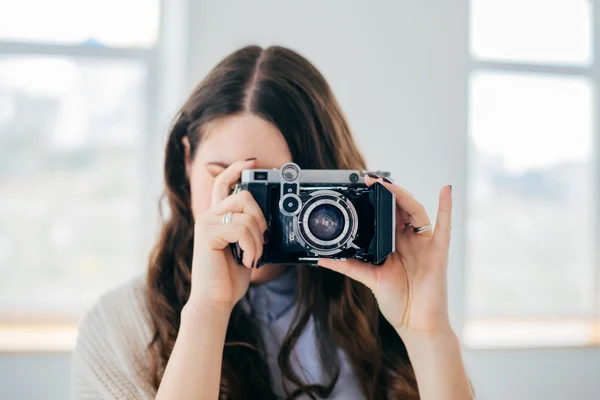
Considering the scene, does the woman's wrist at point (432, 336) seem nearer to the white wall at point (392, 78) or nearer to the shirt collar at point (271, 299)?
the shirt collar at point (271, 299)

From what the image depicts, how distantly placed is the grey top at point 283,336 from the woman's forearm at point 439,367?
0.13m

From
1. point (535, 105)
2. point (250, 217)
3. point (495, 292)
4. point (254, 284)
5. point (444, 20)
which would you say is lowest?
point (495, 292)

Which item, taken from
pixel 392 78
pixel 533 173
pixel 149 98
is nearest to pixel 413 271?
pixel 392 78

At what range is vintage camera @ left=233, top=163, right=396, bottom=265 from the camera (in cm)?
73

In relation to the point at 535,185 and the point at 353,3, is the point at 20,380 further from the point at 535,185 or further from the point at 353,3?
the point at 535,185

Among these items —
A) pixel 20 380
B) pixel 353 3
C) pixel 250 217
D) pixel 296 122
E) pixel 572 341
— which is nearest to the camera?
pixel 250 217

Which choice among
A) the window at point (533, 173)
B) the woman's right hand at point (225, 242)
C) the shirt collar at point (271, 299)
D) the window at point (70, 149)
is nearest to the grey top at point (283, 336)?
the shirt collar at point (271, 299)

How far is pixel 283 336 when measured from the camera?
2.97 ft

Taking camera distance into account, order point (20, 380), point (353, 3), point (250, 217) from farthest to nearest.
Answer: point (353, 3) → point (20, 380) → point (250, 217)

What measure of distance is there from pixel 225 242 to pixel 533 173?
5.80 feet

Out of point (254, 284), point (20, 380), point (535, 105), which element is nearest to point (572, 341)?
point (535, 105)

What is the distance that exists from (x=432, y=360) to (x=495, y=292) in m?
1.52

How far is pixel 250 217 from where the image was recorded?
752mm

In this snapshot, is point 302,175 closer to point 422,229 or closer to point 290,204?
point 290,204
